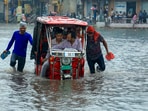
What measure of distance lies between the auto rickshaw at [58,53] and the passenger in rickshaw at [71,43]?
17 centimetres

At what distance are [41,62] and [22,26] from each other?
3.48 ft

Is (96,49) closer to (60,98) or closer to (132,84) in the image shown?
(132,84)

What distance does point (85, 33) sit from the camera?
48.2 ft

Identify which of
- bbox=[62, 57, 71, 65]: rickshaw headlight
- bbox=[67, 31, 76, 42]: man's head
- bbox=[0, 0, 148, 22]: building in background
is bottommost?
bbox=[0, 0, 148, 22]: building in background

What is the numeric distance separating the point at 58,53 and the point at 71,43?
70 cm

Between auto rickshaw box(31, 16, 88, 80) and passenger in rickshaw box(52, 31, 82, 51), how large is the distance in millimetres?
165

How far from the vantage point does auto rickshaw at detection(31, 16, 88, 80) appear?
13.6m

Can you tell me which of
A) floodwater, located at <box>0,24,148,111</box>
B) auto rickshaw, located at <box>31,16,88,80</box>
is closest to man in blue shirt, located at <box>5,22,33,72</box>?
auto rickshaw, located at <box>31,16,88,80</box>

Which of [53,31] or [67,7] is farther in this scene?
[67,7]

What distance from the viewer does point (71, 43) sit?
46.3ft

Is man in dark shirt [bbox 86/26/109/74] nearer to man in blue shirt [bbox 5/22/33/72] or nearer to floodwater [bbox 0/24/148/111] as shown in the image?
floodwater [bbox 0/24/148/111]

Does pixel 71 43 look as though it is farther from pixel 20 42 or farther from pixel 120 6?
pixel 120 6

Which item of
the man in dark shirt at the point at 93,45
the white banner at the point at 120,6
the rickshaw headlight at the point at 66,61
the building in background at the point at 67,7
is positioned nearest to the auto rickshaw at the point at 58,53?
the rickshaw headlight at the point at 66,61

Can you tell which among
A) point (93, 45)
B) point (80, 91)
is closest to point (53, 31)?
point (93, 45)
